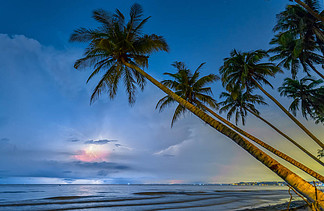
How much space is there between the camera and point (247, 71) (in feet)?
42.3

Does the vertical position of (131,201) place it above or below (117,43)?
below

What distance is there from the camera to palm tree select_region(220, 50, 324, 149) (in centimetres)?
1285

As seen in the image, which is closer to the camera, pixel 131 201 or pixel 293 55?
pixel 293 55

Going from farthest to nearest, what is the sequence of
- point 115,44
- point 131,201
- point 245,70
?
point 131,201, point 245,70, point 115,44

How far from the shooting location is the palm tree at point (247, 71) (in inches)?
506

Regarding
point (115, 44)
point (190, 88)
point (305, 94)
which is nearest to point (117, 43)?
point (115, 44)

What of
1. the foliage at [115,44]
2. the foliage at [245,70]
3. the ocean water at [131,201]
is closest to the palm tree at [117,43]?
the foliage at [115,44]

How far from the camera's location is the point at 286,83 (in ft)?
50.2

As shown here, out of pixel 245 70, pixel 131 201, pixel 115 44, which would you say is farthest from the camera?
pixel 131 201

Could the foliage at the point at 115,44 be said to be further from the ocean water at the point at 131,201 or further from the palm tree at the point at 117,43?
the ocean water at the point at 131,201

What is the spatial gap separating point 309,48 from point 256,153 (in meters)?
12.2


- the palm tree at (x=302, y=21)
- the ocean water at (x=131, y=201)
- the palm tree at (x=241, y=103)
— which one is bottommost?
the ocean water at (x=131, y=201)

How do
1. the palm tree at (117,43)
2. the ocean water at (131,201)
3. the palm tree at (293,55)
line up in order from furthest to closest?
1. the ocean water at (131,201)
2. the palm tree at (293,55)
3. the palm tree at (117,43)

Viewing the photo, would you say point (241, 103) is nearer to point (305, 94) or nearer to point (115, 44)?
point (305, 94)
